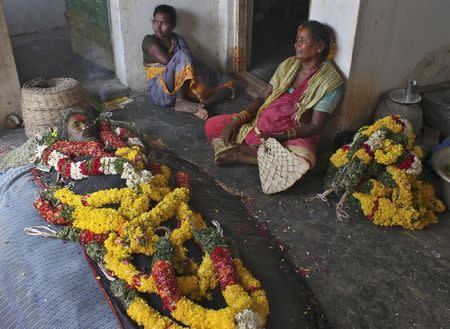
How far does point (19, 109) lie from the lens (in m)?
4.39

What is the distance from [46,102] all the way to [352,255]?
→ 2.63 m

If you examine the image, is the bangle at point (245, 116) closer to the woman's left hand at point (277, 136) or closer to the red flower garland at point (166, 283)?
the woman's left hand at point (277, 136)

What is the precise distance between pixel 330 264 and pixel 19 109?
128 inches

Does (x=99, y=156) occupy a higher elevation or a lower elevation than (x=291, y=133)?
higher

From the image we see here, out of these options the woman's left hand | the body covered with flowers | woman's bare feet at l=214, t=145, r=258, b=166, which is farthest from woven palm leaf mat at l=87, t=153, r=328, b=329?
the woman's left hand

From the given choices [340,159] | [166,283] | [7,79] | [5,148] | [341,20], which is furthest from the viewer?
[7,79]

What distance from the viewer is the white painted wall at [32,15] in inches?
264

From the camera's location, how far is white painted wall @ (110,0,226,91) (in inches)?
182

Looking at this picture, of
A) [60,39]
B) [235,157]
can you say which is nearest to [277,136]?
[235,157]

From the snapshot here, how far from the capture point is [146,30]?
15.7 ft

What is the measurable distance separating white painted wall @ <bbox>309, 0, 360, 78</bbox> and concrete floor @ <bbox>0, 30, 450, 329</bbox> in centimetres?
78

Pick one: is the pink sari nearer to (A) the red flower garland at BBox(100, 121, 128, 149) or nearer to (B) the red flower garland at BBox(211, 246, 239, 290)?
(A) the red flower garland at BBox(100, 121, 128, 149)

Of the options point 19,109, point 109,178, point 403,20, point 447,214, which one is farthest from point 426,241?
point 19,109

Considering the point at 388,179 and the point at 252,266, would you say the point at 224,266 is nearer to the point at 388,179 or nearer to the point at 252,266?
the point at 252,266
